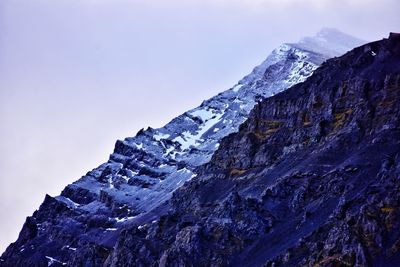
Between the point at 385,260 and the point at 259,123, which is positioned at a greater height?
the point at 259,123

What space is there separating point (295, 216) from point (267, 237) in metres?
6.27

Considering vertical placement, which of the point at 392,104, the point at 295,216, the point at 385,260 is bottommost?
the point at 385,260

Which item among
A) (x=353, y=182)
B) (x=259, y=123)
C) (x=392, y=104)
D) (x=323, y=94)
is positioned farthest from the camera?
(x=259, y=123)

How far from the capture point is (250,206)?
155500 mm

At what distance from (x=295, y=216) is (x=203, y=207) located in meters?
37.6

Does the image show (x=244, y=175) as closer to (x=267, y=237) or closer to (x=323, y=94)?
(x=323, y=94)

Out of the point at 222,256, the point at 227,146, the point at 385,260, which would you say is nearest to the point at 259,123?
the point at 227,146

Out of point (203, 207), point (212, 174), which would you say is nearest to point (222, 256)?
point (203, 207)

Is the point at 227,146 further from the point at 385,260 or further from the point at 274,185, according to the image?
the point at 385,260

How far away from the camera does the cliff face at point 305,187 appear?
122188 mm

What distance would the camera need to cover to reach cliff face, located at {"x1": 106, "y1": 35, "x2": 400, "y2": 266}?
12219cm

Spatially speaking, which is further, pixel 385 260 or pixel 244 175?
pixel 244 175

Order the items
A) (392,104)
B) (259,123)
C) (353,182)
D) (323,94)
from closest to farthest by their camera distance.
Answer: (353,182), (392,104), (323,94), (259,123)

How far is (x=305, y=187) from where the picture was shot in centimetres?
14938
